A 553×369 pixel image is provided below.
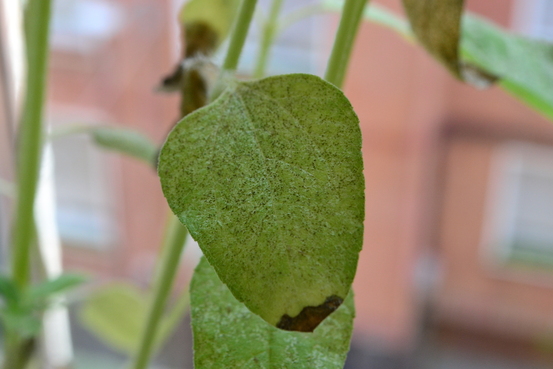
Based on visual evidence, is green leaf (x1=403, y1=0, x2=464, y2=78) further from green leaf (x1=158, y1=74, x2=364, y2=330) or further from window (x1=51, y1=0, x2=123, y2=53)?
window (x1=51, y1=0, x2=123, y2=53)

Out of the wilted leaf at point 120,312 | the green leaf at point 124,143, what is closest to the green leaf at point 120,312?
the wilted leaf at point 120,312

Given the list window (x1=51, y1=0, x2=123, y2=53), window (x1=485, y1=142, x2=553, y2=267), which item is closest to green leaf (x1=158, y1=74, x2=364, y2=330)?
window (x1=51, y1=0, x2=123, y2=53)

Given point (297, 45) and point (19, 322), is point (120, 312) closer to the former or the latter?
point (19, 322)

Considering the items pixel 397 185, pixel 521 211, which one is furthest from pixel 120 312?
pixel 521 211

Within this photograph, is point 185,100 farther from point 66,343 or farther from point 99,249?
point 99,249

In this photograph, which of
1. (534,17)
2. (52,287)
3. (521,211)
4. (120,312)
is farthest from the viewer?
(521,211)

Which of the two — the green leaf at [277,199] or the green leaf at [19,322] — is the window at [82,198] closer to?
the green leaf at [19,322]
